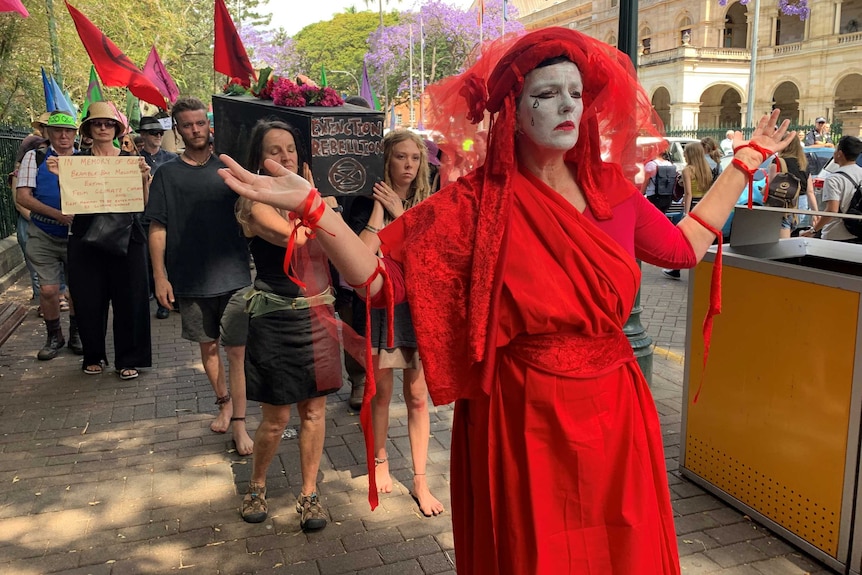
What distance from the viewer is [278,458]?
15.1ft

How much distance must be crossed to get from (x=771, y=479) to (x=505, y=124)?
2435 millimetres

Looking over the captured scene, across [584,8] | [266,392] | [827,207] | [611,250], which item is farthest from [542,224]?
[584,8]

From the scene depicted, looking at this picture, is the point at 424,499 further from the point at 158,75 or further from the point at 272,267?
the point at 158,75

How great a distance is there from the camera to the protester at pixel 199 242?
464cm

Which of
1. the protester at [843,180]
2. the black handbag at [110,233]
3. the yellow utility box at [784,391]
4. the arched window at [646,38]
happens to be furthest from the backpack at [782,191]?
the arched window at [646,38]

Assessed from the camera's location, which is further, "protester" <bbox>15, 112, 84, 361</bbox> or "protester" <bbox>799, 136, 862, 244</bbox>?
"protester" <bbox>799, 136, 862, 244</bbox>

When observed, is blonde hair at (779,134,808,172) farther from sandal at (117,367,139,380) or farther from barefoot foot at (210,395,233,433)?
sandal at (117,367,139,380)

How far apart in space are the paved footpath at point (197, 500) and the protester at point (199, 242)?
1.84 ft

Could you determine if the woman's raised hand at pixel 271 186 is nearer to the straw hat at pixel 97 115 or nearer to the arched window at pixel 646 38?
the straw hat at pixel 97 115

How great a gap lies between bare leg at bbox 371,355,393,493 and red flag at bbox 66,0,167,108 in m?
3.67

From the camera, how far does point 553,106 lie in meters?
2.13

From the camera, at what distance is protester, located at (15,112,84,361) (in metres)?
6.77

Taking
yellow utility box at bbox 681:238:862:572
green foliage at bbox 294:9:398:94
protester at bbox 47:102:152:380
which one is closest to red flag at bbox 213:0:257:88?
protester at bbox 47:102:152:380

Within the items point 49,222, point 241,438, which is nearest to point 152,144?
point 49,222
